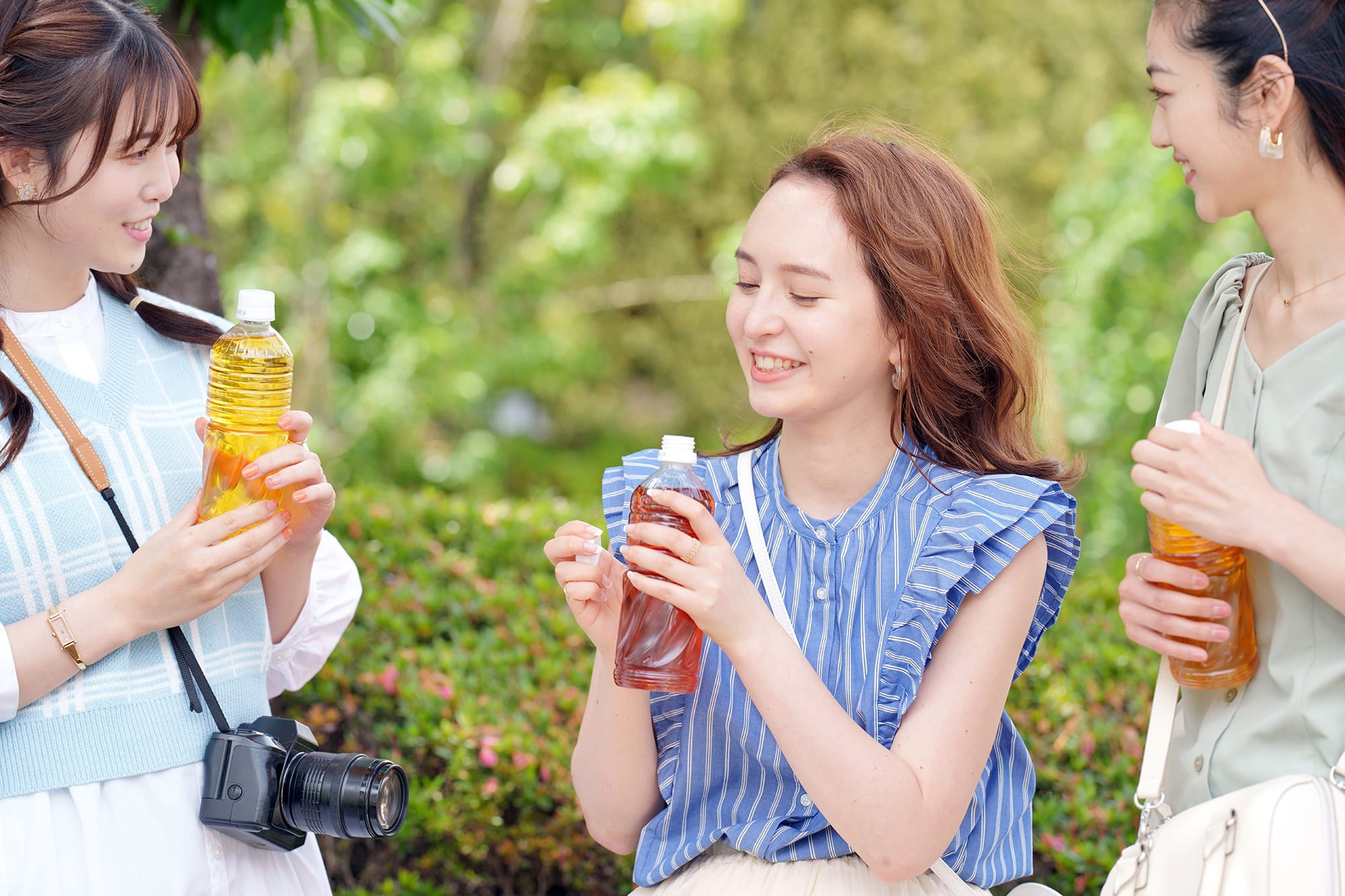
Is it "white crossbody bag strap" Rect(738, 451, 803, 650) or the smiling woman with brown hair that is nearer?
the smiling woman with brown hair

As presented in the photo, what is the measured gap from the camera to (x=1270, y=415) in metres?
1.63

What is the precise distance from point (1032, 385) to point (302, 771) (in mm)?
1387

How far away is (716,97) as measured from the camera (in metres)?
8.89

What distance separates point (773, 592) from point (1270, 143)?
95 centimetres

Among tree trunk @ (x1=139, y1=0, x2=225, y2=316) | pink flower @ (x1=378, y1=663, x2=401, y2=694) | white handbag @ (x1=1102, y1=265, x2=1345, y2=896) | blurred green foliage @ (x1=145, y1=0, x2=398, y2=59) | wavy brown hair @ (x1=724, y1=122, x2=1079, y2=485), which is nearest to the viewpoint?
white handbag @ (x1=1102, y1=265, x2=1345, y2=896)

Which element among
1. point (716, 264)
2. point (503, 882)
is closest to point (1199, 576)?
point (503, 882)

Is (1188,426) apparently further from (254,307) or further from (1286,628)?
(254,307)

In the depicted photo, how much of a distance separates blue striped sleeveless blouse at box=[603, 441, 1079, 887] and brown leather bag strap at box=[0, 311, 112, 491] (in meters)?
0.81

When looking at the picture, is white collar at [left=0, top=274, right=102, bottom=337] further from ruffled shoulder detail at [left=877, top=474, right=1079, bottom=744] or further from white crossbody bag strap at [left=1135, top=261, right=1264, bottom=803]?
white crossbody bag strap at [left=1135, top=261, right=1264, bottom=803]

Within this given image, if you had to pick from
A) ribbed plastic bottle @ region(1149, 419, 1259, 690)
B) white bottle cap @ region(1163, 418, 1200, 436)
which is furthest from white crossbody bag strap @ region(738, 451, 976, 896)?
white bottle cap @ region(1163, 418, 1200, 436)

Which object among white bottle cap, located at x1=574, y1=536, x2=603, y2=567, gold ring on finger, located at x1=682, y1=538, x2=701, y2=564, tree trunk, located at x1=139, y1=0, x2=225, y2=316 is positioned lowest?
white bottle cap, located at x1=574, y1=536, x2=603, y2=567

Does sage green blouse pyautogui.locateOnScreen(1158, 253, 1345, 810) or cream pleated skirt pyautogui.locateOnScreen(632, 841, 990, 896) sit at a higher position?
sage green blouse pyautogui.locateOnScreen(1158, 253, 1345, 810)

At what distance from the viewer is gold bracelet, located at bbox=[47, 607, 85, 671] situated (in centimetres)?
168

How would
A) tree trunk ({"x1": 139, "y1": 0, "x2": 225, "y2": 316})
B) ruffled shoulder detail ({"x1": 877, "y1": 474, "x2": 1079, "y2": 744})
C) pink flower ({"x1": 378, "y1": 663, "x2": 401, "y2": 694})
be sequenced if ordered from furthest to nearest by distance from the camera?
pink flower ({"x1": 378, "y1": 663, "x2": 401, "y2": 694})
tree trunk ({"x1": 139, "y1": 0, "x2": 225, "y2": 316})
ruffled shoulder detail ({"x1": 877, "y1": 474, "x2": 1079, "y2": 744})
